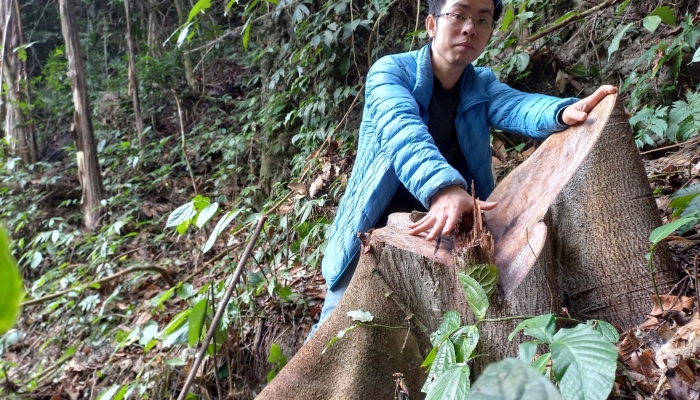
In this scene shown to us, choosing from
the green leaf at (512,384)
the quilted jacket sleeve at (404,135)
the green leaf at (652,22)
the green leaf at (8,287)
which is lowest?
the quilted jacket sleeve at (404,135)

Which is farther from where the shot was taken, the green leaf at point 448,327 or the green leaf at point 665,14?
the green leaf at point 665,14

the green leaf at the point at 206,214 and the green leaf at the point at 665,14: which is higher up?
the green leaf at the point at 665,14

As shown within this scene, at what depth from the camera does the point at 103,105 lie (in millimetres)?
8336

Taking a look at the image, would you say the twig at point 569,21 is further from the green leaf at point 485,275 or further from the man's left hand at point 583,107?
the green leaf at point 485,275

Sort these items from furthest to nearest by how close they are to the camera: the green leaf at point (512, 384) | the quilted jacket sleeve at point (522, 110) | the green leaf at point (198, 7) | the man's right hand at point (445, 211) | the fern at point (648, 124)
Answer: the fern at point (648, 124)
the green leaf at point (198, 7)
the quilted jacket sleeve at point (522, 110)
the man's right hand at point (445, 211)
the green leaf at point (512, 384)

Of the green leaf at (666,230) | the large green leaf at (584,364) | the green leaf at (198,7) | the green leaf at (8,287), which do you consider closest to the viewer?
the green leaf at (8,287)

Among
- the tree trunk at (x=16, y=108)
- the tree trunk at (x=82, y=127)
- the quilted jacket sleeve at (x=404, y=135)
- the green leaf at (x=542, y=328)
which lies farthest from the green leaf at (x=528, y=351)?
the tree trunk at (x=16, y=108)

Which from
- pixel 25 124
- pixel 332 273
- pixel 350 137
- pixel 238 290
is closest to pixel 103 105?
pixel 25 124

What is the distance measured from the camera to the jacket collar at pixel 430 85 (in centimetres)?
191

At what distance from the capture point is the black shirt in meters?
2.03

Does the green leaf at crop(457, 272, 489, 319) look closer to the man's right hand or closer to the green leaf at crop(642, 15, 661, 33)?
the man's right hand

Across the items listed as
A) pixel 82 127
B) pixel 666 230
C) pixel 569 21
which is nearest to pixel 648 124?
pixel 569 21

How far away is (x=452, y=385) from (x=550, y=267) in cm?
54

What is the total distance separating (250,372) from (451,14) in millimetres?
1942
